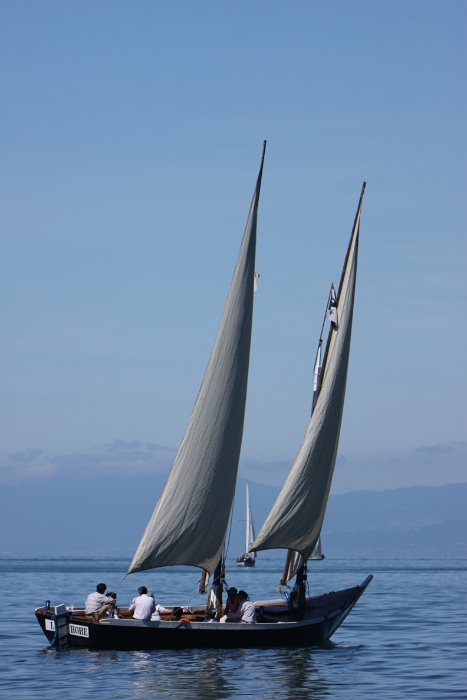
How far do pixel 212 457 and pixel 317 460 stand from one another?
474cm

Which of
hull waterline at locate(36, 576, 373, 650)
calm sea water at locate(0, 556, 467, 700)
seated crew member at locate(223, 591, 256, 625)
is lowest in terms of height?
calm sea water at locate(0, 556, 467, 700)

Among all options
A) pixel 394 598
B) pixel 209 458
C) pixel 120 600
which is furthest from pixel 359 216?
pixel 394 598

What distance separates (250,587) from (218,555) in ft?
153

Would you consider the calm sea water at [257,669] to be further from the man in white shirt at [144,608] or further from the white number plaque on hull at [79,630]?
the man in white shirt at [144,608]

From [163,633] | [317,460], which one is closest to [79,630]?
[163,633]

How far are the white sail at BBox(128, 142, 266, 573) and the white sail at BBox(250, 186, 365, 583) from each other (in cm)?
214

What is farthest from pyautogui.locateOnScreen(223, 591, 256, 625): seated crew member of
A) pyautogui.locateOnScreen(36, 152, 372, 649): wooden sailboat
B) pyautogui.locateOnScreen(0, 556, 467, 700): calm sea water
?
pyautogui.locateOnScreen(0, 556, 467, 700): calm sea water

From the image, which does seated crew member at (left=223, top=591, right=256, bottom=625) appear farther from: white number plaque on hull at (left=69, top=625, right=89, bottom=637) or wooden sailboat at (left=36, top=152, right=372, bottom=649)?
white number plaque on hull at (left=69, top=625, right=89, bottom=637)

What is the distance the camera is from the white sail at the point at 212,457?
32094 millimetres

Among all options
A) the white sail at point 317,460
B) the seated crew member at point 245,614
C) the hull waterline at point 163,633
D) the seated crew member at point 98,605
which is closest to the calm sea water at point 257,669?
the hull waterline at point 163,633

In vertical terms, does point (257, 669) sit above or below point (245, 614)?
below

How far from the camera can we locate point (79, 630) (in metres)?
31.6

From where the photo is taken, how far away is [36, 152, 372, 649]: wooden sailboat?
1255 inches

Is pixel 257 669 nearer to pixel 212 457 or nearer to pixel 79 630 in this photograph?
pixel 79 630
